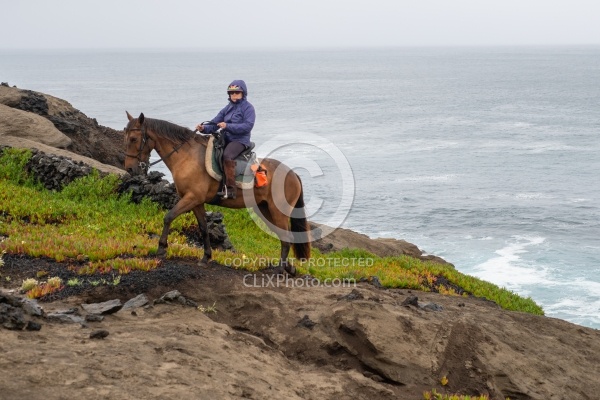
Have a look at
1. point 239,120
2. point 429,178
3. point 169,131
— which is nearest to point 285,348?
point 239,120

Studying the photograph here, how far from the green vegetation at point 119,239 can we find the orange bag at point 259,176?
2134 millimetres

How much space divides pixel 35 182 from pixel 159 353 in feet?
56.8

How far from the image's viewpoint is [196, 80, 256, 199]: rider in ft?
52.0

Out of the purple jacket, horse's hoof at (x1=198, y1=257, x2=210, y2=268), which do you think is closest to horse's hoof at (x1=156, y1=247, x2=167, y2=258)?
horse's hoof at (x1=198, y1=257, x2=210, y2=268)

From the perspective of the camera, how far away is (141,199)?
24.3 m

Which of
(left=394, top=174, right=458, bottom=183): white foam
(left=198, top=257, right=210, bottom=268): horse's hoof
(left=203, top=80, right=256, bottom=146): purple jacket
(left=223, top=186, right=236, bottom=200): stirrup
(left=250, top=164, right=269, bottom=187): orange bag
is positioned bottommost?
(left=394, top=174, right=458, bottom=183): white foam

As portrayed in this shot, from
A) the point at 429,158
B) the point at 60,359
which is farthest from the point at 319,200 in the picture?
the point at 60,359

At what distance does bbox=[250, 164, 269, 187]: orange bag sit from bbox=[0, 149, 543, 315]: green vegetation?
2134mm

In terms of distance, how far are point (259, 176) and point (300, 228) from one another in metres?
1.99

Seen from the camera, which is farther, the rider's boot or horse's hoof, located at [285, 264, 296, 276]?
horse's hoof, located at [285, 264, 296, 276]

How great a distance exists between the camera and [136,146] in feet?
51.5

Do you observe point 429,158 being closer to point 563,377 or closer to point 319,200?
point 319,200

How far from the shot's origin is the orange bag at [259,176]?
53.1 feet

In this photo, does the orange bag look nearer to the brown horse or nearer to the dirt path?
the brown horse
